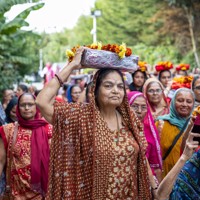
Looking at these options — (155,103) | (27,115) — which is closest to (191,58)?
(155,103)

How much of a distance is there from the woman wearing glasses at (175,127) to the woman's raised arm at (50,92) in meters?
2.60

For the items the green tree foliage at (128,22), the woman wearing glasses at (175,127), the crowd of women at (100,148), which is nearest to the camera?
the crowd of women at (100,148)

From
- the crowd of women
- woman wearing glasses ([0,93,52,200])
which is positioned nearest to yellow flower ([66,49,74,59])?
the crowd of women

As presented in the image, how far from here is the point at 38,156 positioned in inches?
236

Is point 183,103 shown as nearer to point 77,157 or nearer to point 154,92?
point 154,92

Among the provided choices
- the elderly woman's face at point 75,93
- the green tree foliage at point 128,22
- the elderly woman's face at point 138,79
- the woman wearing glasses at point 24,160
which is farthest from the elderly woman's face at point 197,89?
the green tree foliage at point 128,22

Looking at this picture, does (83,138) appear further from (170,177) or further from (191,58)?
(191,58)

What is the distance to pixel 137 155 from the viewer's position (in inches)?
176

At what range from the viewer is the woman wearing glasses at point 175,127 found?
266 inches

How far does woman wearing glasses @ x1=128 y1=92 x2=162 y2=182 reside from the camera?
20.9ft

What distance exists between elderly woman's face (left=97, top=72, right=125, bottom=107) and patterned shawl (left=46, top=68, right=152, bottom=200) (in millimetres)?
156

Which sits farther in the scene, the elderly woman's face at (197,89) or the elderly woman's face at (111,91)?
the elderly woman's face at (197,89)

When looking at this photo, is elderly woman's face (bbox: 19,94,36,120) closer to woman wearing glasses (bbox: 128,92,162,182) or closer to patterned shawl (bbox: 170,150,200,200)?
woman wearing glasses (bbox: 128,92,162,182)

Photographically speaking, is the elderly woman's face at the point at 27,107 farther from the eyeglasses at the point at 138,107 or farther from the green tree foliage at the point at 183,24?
the green tree foliage at the point at 183,24
